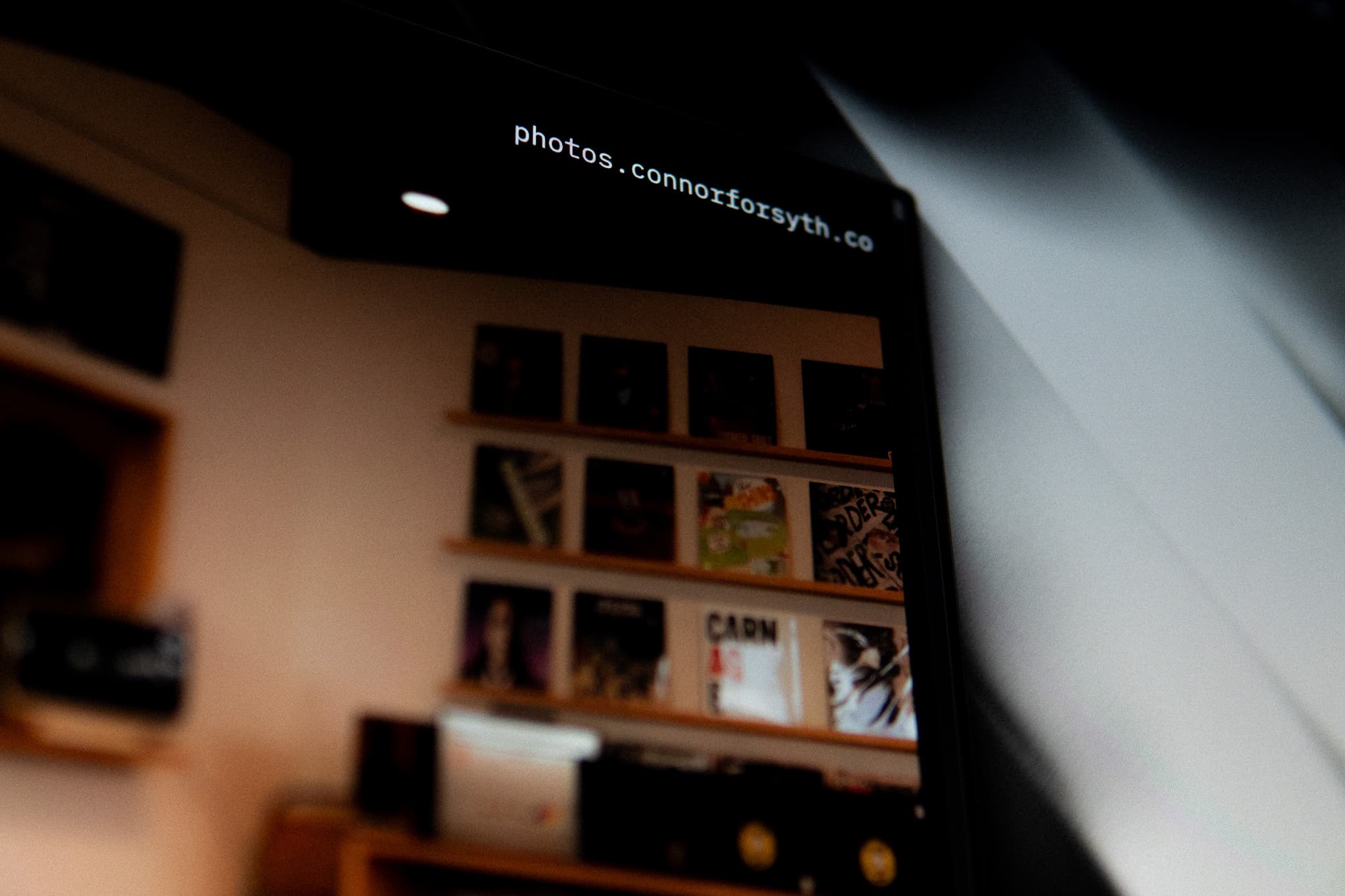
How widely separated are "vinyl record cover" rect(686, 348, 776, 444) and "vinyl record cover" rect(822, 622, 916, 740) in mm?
239

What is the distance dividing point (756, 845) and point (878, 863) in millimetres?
135

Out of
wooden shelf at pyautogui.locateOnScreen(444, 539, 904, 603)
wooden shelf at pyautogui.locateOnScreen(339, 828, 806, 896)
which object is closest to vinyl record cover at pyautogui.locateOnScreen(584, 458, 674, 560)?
wooden shelf at pyautogui.locateOnScreen(444, 539, 904, 603)

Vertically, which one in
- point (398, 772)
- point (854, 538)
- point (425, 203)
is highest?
point (425, 203)

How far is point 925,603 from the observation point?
1.02m

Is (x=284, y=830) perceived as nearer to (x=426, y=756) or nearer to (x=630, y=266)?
(x=426, y=756)

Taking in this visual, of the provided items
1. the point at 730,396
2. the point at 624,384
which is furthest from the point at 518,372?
the point at 730,396

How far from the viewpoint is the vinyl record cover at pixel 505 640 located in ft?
2.59

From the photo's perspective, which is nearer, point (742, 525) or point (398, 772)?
point (398, 772)

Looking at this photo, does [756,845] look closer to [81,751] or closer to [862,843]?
[862,843]

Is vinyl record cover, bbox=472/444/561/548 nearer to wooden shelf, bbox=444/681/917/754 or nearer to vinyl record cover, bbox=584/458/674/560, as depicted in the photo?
vinyl record cover, bbox=584/458/674/560

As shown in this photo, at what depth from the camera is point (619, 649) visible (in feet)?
2.81

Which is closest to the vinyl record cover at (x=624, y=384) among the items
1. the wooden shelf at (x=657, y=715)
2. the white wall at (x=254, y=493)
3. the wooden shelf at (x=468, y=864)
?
the white wall at (x=254, y=493)

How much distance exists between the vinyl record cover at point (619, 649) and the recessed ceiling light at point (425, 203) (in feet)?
1.42

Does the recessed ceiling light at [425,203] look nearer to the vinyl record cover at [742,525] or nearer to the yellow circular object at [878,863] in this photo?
the vinyl record cover at [742,525]
